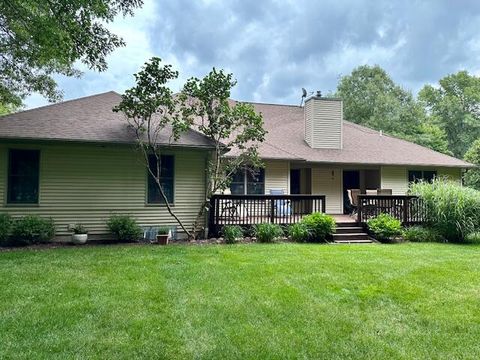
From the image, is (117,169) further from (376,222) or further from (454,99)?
(454,99)

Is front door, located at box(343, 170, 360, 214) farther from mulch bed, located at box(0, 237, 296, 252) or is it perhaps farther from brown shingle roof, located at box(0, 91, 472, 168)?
mulch bed, located at box(0, 237, 296, 252)

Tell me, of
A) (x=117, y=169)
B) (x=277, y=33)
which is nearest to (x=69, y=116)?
(x=117, y=169)

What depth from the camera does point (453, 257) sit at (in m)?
7.88

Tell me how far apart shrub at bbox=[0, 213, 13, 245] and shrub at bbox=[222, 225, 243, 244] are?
539cm

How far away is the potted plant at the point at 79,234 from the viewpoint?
902 centimetres

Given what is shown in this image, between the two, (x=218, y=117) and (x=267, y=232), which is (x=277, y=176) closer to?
(x=267, y=232)

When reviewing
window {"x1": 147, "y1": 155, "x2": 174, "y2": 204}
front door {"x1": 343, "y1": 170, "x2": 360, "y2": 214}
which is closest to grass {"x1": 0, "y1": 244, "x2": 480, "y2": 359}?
window {"x1": 147, "y1": 155, "x2": 174, "y2": 204}

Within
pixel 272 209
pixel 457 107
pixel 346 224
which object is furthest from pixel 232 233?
pixel 457 107

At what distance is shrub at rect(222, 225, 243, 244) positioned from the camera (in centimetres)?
947

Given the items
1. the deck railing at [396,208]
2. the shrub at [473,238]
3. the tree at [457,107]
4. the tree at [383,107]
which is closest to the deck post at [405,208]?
the deck railing at [396,208]

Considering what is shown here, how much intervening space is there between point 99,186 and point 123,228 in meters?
1.42

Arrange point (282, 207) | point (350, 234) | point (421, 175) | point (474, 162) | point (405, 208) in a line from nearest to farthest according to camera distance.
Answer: point (350, 234), point (282, 207), point (405, 208), point (421, 175), point (474, 162)

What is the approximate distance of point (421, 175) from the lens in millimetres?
15609

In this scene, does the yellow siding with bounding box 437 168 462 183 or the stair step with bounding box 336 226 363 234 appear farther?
the yellow siding with bounding box 437 168 462 183
